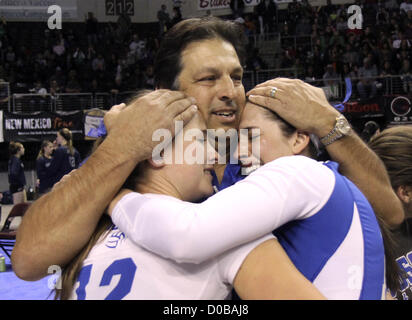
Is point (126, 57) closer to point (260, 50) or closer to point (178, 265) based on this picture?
point (260, 50)

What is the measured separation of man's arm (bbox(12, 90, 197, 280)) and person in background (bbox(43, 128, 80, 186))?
748cm

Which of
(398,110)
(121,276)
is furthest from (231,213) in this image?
(398,110)

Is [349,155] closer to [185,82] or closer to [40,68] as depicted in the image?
[185,82]

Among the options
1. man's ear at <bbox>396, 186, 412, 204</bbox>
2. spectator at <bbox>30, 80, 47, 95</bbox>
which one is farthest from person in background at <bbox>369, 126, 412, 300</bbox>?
spectator at <bbox>30, 80, 47, 95</bbox>

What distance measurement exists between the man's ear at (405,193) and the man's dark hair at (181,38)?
95 cm

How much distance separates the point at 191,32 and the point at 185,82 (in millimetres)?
207

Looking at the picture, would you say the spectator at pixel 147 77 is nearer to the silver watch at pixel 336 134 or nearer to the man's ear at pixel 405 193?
the man's ear at pixel 405 193

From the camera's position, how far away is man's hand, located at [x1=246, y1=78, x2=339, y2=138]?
63.8 inches

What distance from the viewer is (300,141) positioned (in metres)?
1.68

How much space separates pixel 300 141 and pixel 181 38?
715 mm

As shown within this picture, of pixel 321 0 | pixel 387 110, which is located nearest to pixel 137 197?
pixel 387 110

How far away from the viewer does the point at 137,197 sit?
138 centimetres

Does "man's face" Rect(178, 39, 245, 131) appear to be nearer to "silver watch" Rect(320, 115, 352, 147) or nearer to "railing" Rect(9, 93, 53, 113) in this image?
"silver watch" Rect(320, 115, 352, 147)

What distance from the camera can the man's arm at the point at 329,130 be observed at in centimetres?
163
